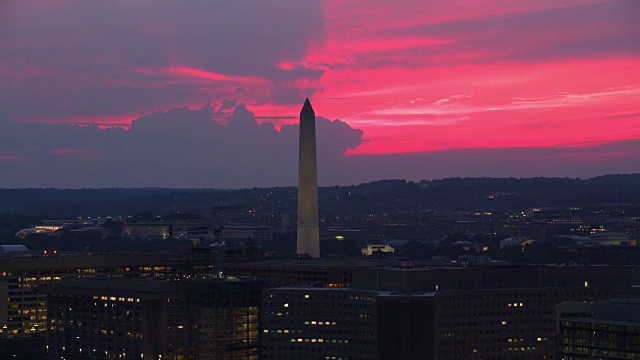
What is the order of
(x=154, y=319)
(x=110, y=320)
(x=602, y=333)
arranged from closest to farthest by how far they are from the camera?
(x=602, y=333)
(x=154, y=319)
(x=110, y=320)

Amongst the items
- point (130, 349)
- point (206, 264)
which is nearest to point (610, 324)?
point (130, 349)

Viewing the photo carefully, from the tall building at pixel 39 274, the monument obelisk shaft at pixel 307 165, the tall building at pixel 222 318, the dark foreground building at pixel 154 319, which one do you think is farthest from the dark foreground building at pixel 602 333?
the monument obelisk shaft at pixel 307 165

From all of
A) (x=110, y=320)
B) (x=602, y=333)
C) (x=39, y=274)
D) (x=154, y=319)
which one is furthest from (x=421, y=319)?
(x=39, y=274)

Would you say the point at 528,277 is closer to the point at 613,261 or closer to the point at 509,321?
the point at 509,321

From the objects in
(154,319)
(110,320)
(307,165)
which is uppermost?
(307,165)

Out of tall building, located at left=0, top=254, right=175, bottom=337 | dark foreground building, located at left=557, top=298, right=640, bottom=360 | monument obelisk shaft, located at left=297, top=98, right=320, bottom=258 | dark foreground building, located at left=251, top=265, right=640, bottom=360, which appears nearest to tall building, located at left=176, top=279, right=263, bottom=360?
dark foreground building, located at left=251, top=265, right=640, bottom=360

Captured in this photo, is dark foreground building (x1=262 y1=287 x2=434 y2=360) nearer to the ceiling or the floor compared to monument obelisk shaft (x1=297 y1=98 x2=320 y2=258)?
nearer to the floor

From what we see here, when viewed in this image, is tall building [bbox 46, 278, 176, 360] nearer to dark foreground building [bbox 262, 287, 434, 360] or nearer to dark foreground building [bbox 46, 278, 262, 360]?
dark foreground building [bbox 46, 278, 262, 360]

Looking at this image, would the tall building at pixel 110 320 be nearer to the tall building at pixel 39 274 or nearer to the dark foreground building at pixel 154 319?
the dark foreground building at pixel 154 319

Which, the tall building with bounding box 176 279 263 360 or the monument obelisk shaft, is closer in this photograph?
the tall building with bounding box 176 279 263 360

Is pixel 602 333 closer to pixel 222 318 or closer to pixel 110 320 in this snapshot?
pixel 222 318

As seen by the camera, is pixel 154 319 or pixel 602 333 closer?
pixel 602 333
